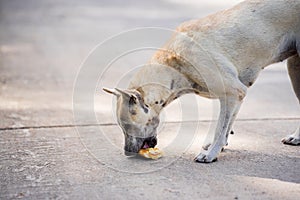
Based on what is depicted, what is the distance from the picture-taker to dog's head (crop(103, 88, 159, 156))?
14.2 ft

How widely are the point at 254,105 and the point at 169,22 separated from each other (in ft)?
17.8

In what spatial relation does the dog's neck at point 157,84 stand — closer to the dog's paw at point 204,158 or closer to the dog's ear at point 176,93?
the dog's ear at point 176,93

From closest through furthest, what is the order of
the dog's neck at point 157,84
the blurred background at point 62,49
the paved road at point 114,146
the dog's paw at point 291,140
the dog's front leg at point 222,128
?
the paved road at point 114,146 < the dog's neck at point 157,84 < the dog's front leg at point 222,128 < the dog's paw at point 291,140 < the blurred background at point 62,49

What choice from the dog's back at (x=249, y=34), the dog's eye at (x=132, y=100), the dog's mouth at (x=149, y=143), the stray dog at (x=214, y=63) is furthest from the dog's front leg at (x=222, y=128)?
the dog's eye at (x=132, y=100)

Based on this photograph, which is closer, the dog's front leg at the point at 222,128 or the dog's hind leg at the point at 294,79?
the dog's front leg at the point at 222,128

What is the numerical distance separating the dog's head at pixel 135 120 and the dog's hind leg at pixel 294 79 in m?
1.26

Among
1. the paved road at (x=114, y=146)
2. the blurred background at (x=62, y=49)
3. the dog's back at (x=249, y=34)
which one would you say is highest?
the dog's back at (x=249, y=34)

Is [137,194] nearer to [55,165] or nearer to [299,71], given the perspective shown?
[55,165]

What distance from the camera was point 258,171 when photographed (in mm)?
4406

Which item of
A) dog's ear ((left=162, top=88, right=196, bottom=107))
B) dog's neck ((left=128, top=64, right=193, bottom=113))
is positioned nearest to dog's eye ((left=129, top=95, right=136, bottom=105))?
dog's neck ((left=128, top=64, right=193, bottom=113))

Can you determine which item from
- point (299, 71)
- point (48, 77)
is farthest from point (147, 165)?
point (48, 77)

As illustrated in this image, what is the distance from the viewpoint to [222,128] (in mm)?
4699

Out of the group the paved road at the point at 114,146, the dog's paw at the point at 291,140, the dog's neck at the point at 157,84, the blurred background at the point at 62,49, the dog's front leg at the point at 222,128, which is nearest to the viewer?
the paved road at the point at 114,146

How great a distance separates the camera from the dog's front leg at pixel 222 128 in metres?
4.62
